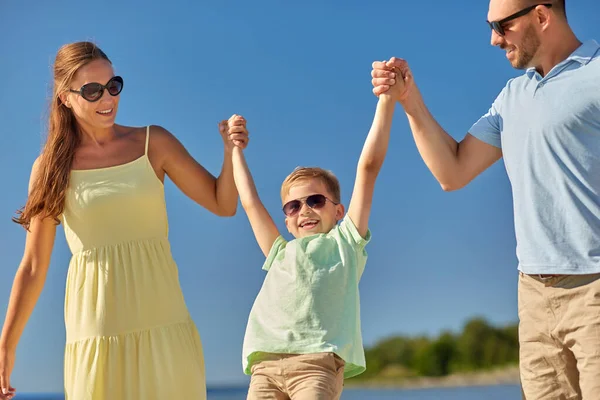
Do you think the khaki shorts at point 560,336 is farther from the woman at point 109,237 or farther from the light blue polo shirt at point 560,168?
the woman at point 109,237

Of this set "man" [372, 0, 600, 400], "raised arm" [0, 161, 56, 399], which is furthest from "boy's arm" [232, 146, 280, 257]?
"man" [372, 0, 600, 400]

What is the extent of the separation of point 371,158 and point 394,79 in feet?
1.17

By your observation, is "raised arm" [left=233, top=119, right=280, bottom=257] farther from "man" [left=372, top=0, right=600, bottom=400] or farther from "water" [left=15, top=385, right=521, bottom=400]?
"water" [left=15, top=385, right=521, bottom=400]

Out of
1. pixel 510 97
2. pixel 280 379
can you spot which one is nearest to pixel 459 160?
pixel 510 97

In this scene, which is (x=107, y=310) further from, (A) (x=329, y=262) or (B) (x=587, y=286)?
(B) (x=587, y=286)

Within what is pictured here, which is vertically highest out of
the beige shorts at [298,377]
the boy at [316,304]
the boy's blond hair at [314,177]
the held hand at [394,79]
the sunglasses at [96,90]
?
the sunglasses at [96,90]

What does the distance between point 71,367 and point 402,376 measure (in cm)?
2589

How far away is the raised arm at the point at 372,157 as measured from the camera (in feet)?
12.2

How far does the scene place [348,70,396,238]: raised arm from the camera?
373 cm

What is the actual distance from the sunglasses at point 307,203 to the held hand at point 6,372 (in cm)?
146

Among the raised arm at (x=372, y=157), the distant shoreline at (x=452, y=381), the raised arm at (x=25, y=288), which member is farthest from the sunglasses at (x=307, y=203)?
the distant shoreline at (x=452, y=381)

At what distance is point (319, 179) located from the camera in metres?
4.09

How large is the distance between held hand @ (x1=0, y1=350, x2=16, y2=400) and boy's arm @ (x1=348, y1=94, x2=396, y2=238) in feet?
5.71

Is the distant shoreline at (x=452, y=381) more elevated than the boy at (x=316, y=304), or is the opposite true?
the boy at (x=316, y=304)
